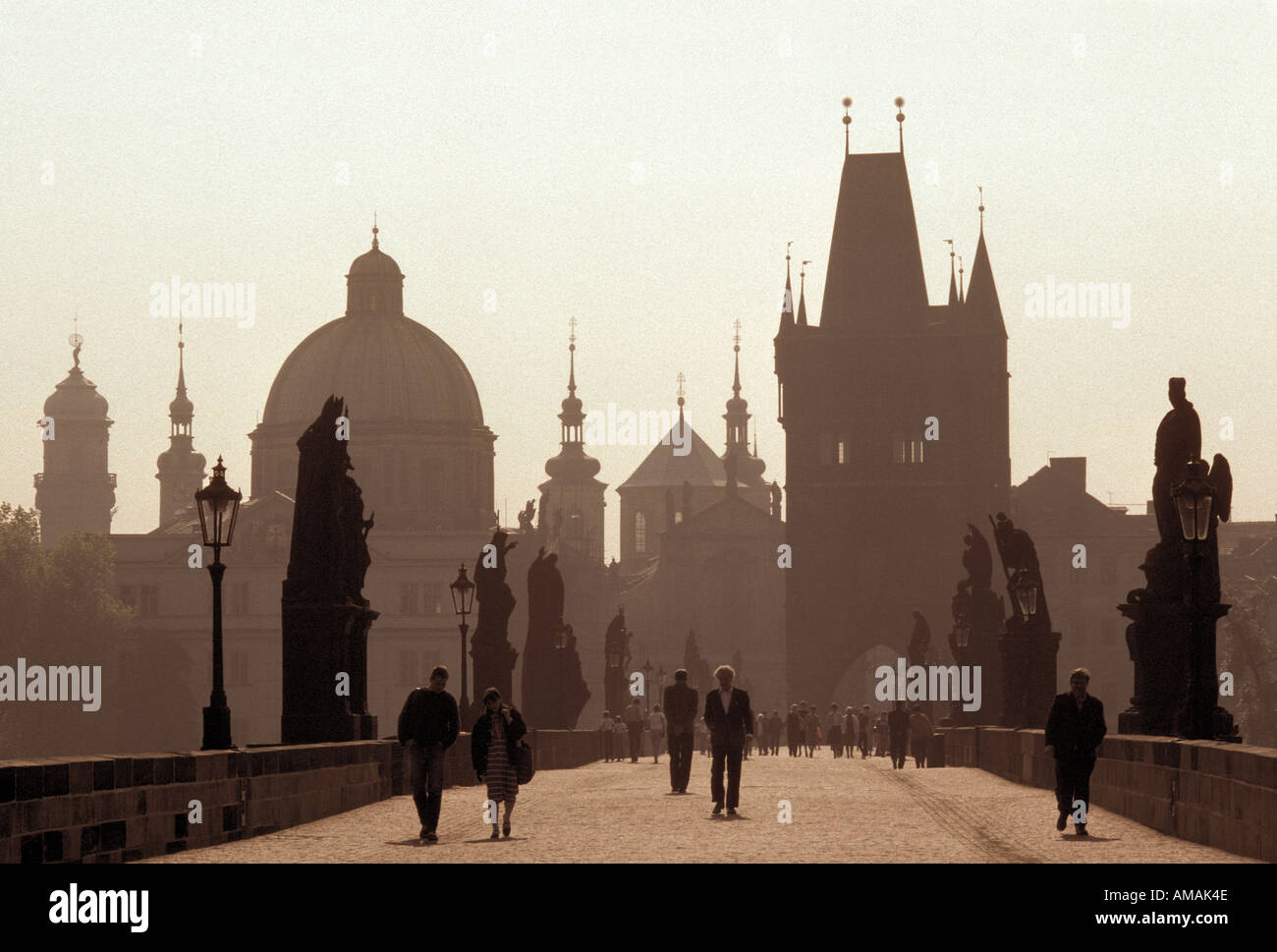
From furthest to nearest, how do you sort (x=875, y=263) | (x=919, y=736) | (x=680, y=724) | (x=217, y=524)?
1. (x=875, y=263)
2. (x=919, y=736)
3. (x=680, y=724)
4. (x=217, y=524)

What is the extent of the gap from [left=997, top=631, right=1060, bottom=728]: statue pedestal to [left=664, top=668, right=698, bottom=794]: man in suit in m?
10.2

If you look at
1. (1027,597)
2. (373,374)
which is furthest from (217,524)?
(373,374)

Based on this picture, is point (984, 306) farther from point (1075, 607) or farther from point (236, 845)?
point (236, 845)

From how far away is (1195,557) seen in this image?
25062 millimetres

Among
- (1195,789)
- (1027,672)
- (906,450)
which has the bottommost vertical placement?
(1195,789)

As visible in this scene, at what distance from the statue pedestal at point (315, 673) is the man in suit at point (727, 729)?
5810mm

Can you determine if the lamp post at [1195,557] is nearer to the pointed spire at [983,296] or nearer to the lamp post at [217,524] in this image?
the lamp post at [217,524]

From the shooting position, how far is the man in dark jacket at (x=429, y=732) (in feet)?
76.4

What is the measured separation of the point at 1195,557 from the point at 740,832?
533 centimetres

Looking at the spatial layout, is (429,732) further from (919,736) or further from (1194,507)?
(919,736)
